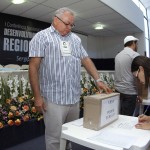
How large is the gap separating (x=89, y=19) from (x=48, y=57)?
418 cm

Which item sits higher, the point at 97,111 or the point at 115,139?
the point at 97,111

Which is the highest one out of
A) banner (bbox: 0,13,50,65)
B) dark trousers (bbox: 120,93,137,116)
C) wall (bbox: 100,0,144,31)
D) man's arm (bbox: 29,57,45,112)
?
wall (bbox: 100,0,144,31)

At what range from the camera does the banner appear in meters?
4.59

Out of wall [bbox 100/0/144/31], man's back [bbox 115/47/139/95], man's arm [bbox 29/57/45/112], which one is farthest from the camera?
wall [bbox 100/0/144/31]

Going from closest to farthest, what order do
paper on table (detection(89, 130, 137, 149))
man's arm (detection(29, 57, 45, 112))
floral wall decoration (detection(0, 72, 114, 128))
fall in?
paper on table (detection(89, 130, 137, 149)), man's arm (detection(29, 57, 45, 112)), floral wall decoration (detection(0, 72, 114, 128))

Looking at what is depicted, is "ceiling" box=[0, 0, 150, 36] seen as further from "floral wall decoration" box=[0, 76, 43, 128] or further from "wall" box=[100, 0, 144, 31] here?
"floral wall decoration" box=[0, 76, 43, 128]

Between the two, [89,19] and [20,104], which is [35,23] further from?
[20,104]

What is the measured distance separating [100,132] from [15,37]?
420 cm

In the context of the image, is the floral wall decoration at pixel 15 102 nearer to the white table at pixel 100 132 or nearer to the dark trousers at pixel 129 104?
the dark trousers at pixel 129 104

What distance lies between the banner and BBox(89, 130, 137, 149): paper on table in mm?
3998

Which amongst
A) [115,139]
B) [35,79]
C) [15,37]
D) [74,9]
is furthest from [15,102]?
[15,37]

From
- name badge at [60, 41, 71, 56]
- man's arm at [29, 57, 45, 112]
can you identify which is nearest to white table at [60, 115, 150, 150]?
man's arm at [29, 57, 45, 112]

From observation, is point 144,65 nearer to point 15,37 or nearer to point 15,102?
point 15,102

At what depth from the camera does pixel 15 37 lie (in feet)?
15.8
